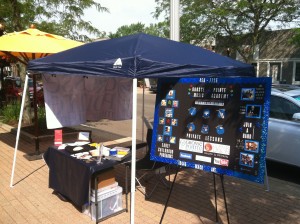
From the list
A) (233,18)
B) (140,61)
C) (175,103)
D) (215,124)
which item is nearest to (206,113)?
(215,124)

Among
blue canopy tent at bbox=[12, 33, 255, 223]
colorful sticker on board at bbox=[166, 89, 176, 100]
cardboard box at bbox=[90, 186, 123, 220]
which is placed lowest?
cardboard box at bbox=[90, 186, 123, 220]

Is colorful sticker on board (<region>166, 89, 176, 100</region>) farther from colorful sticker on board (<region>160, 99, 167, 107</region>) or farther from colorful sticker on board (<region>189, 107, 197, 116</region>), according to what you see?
colorful sticker on board (<region>189, 107, 197, 116</region>)

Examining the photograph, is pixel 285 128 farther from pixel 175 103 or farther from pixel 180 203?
pixel 175 103

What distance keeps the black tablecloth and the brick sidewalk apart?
0.27m

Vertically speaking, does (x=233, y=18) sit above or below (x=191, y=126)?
above

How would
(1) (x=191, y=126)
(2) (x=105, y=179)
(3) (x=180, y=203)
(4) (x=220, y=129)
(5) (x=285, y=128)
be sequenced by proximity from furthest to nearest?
(5) (x=285, y=128) → (3) (x=180, y=203) → (2) (x=105, y=179) → (1) (x=191, y=126) → (4) (x=220, y=129)

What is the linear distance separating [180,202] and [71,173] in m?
1.80

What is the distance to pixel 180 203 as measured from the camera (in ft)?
16.5

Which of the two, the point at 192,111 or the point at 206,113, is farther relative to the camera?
the point at 192,111

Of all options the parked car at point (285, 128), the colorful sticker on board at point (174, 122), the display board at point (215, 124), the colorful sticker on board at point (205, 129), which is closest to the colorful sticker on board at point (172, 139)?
the display board at point (215, 124)

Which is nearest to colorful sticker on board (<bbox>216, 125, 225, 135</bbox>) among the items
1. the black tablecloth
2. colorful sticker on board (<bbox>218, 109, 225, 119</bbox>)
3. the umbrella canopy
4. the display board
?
the display board

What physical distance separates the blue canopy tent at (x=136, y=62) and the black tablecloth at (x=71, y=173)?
2.59ft

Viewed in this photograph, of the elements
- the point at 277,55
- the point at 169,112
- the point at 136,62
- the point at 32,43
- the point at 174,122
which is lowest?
the point at 174,122

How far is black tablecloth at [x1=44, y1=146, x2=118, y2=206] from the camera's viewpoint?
14.3ft
